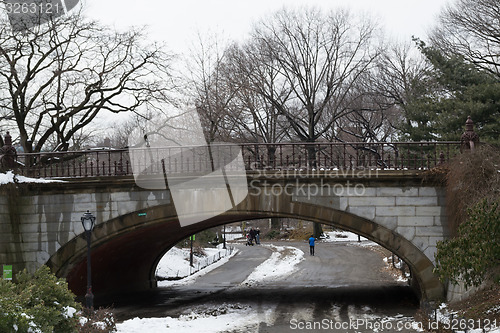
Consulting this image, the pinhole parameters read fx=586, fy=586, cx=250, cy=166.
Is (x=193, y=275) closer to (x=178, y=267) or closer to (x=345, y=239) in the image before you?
(x=178, y=267)

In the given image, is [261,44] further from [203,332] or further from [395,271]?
[203,332]

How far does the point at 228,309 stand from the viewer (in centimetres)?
1653

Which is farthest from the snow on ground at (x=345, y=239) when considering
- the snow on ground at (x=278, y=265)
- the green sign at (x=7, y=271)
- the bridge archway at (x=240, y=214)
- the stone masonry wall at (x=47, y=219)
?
the green sign at (x=7, y=271)

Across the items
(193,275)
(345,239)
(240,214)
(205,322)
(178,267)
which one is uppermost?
(240,214)

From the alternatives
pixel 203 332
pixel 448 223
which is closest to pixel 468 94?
pixel 448 223

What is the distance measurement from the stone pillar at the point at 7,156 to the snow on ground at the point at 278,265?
11.0 metres

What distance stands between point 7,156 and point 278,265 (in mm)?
16759

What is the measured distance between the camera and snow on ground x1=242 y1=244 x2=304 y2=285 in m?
26.1

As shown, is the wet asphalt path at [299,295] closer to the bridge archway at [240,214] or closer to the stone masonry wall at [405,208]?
the bridge archway at [240,214]

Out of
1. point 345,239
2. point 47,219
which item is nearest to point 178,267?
point 47,219

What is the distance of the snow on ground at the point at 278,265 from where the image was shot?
26.1m

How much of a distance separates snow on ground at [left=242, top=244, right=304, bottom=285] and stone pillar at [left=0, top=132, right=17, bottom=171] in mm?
11018

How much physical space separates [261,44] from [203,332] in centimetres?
2150

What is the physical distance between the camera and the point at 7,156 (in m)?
16.4
